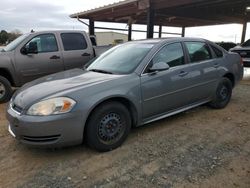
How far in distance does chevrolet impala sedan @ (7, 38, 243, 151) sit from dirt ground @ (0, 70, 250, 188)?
0.94ft

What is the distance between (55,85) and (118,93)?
3.00ft

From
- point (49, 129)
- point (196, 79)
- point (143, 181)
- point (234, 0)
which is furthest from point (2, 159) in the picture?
point (234, 0)

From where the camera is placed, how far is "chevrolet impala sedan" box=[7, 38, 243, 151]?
11.1 feet

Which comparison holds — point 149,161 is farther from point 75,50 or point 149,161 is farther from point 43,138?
point 75,50

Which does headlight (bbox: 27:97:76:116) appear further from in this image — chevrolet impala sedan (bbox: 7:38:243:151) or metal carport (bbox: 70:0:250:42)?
metal carport (bbox: 70:0:250:42)

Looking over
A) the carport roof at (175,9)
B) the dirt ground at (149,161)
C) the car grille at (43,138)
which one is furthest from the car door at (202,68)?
the carport roof at (175,9)

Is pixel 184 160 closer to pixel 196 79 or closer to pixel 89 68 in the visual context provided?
pixel 196 79

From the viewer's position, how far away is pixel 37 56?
6.92 meters

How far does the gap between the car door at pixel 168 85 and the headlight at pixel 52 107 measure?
1.24m

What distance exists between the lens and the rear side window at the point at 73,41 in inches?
291

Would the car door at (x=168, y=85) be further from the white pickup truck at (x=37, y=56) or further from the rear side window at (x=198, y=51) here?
the white pickup truck at (x=37, y=56)

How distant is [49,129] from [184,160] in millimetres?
1786

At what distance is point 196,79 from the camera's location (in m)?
5.00

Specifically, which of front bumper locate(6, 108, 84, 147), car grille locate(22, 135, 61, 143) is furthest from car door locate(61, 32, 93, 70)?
car grille locate(22, 135, 61, 143)
